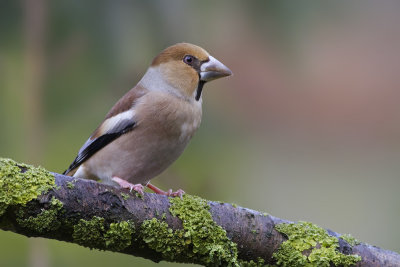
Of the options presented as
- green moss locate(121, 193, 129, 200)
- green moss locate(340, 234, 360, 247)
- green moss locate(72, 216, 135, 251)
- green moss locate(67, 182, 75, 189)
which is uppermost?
green moss locate(67, 182, 75, 189)

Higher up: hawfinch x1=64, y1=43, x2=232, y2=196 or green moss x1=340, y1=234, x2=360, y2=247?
hawfinch x1=64, y1=43, x2=232, y2=196

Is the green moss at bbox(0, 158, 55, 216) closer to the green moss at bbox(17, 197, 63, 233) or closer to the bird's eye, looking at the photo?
the green moss at bbox(17, 197, 63, 233)

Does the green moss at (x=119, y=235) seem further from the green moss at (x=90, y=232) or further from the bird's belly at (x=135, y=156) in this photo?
the bird's belly at (x=135, y=156)

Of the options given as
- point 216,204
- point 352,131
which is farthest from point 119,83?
point 352,131

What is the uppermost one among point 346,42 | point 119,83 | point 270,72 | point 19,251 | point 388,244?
point 346,42

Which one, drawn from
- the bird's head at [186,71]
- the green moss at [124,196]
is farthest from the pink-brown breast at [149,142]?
the green moss at [124,196]

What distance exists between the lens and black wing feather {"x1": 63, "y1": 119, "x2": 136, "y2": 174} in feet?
8.63

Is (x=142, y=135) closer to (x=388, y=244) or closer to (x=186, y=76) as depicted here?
(x=186, y=76)

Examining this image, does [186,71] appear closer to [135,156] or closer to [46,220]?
[135,156]

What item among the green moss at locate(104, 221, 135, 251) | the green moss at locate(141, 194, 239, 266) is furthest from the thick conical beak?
the green moss at locate(104, 221, 135, 251)

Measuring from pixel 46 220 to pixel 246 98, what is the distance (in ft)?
9.17

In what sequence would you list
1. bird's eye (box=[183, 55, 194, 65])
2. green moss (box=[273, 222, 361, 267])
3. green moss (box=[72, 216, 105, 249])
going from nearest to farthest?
1. green moss (box=[72, 216, 105, 249])
2. green moss (box=[273, 222, 361, 267])
3. bird's eye (box=[183, 55, 194, 65])

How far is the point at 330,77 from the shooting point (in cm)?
504

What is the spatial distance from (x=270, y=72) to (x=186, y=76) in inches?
69.9
